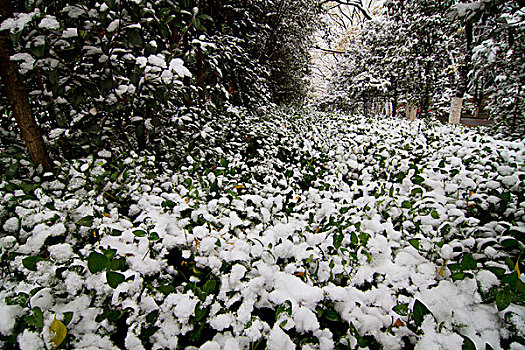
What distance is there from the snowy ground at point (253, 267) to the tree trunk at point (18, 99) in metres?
0.23

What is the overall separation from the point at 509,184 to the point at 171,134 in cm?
335

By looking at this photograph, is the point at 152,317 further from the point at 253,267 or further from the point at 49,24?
the point at 49,24

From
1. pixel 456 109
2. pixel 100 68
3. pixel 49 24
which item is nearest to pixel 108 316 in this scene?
pixel 49 24

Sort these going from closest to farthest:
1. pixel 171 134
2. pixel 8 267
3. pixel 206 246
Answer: pixel 8 267 → pixel 206 246 → pixel 171 134

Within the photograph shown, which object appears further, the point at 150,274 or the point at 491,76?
the point at 491,76

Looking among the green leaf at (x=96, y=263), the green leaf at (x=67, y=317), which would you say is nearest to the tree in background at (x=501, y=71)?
the green leaf at (x=96, y=263)

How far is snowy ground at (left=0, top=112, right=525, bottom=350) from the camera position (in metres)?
1.02

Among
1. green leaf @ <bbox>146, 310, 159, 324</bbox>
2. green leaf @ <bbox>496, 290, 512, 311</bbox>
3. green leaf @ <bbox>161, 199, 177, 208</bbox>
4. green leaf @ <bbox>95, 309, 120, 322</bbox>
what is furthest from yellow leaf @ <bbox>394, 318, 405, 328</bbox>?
green leaf @ <bbox>161, 199, 177, 208</bbox>

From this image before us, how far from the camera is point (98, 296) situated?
111 cm

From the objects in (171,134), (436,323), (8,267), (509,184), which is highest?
(171,134)

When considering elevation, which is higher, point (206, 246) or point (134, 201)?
point (134, 201)

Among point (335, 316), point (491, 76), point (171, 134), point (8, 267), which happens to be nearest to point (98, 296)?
point (8, 267)

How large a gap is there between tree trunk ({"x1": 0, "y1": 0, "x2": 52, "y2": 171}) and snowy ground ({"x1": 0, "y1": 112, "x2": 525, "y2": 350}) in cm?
23

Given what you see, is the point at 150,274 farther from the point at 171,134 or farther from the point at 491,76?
the point at 491,76
